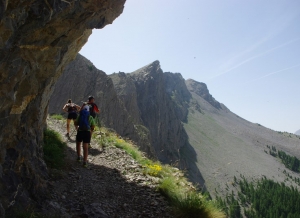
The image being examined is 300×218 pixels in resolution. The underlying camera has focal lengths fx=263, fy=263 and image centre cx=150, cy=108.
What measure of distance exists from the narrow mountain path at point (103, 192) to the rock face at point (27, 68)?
1.96 feet

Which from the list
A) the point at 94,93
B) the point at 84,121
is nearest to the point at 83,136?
the point at 84,121

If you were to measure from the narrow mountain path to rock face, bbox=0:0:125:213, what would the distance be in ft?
1.96

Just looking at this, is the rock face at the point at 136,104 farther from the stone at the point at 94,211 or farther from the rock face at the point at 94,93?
the stone at the point at 94,211

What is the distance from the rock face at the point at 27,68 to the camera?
468 cm

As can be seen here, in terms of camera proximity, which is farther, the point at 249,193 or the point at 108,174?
the point at 249,193

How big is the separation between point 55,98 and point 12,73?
4501cm

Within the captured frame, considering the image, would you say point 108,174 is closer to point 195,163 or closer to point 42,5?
point 42,5

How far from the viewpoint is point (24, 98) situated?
5.85 metres

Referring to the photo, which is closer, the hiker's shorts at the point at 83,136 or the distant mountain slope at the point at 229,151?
the hiker's shorts at the point at 83,136

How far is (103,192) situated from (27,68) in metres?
3.98

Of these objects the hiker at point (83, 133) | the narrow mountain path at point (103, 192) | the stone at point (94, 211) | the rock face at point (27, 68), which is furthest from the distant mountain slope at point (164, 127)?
the rock face at point (27, 68)

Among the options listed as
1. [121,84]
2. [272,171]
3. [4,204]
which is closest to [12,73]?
[4,204]

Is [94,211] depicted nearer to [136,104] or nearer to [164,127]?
[136,104]

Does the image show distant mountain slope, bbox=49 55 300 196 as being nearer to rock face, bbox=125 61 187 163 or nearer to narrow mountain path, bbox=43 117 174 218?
rock face, bbox=125 61 187 163
